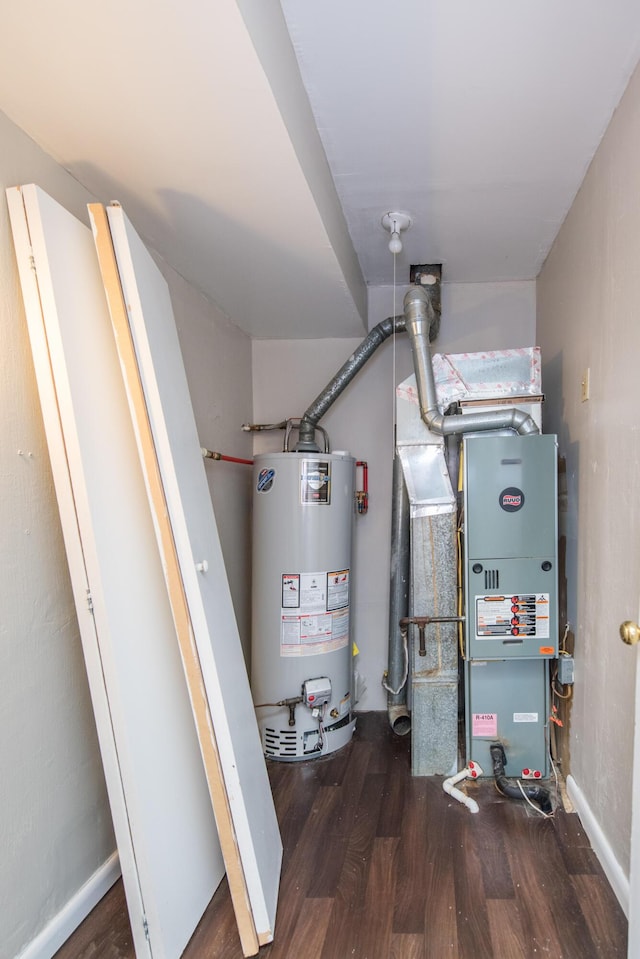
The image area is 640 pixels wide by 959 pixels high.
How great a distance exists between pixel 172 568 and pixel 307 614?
3.76ft

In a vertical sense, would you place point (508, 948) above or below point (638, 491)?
below

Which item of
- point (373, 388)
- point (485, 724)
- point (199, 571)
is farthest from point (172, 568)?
point (373, 388)

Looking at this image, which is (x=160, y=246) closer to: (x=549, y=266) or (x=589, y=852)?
(x=549, y=266)

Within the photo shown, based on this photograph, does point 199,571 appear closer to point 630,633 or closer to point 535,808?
point 630,633

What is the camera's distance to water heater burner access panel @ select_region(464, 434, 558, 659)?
214 centimetres

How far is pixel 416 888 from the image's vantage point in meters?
1.62

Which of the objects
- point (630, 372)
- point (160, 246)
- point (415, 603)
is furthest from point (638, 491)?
point (160, 246)

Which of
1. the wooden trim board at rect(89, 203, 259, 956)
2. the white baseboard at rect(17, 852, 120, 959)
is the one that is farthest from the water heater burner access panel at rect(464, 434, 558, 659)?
the white baseboard at rect(17, 852, 120, 959)

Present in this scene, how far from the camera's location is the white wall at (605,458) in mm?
1540

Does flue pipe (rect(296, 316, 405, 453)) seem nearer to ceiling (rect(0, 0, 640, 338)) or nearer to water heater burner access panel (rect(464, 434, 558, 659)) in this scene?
ceiling (rect(0, 0, 640, 338))

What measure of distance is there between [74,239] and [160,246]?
61cm

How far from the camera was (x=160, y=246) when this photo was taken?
77.9 inches

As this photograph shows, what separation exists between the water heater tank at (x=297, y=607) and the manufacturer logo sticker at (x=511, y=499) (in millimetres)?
770

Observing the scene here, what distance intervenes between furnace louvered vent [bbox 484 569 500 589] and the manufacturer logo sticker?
251 mm
